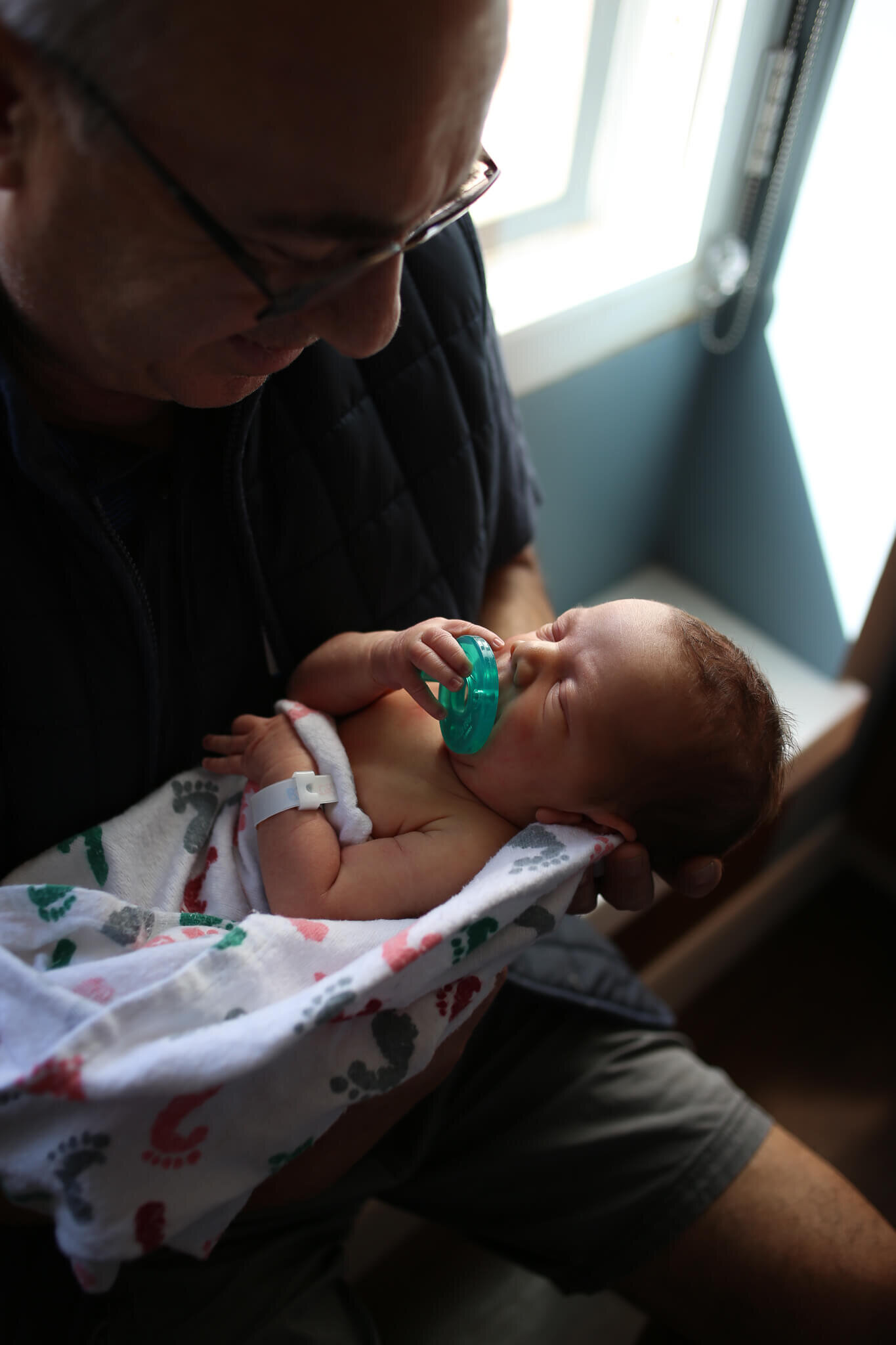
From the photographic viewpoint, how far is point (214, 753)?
3.45ft

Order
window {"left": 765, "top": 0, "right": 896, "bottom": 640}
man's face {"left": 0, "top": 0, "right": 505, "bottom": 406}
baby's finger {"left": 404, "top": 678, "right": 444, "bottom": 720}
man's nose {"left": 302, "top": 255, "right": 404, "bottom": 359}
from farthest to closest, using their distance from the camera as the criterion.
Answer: window {"left": 765, "top": 0, "right": 896, "bottom": 640} → baby's finger {"left": 404, "top": 678, "right": 444, "bottom": 720} → man's nose {"left": 302, "top": 255, "right": 404, "bottom": 359} → man's face {"left": 0, "top": 0, "right": 505, "bottom": 406}

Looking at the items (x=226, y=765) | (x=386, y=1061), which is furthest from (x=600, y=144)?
(x=386, y=1061)

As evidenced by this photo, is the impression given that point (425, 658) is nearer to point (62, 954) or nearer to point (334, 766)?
point (334, 766)

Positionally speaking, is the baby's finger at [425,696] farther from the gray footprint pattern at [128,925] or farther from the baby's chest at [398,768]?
the gray footprint pattern at [128,925]

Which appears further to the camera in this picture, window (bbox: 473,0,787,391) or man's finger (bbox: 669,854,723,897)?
window (bbox: 473,0,787,391)

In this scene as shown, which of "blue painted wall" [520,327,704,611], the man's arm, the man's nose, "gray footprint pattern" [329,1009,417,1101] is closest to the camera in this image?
the man's nose

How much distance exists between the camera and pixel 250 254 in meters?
0.68

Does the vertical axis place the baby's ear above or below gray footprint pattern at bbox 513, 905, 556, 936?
above

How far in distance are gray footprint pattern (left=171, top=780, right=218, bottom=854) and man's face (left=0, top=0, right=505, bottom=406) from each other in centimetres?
42

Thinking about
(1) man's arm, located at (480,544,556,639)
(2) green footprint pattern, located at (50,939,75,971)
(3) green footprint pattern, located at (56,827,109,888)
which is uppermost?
(1) man's arm, located at (480,544,556,639)

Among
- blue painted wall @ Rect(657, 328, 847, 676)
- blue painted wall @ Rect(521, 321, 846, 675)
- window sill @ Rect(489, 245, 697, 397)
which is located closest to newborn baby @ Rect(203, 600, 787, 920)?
window sill @ Rect(489, 245, 697, 397)

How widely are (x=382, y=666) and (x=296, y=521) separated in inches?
7.0

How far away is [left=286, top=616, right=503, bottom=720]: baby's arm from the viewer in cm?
92

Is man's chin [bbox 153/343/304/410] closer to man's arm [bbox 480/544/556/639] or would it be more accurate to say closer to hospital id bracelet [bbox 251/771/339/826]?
hospital id bracelet [bbox 251/771/339/826]
